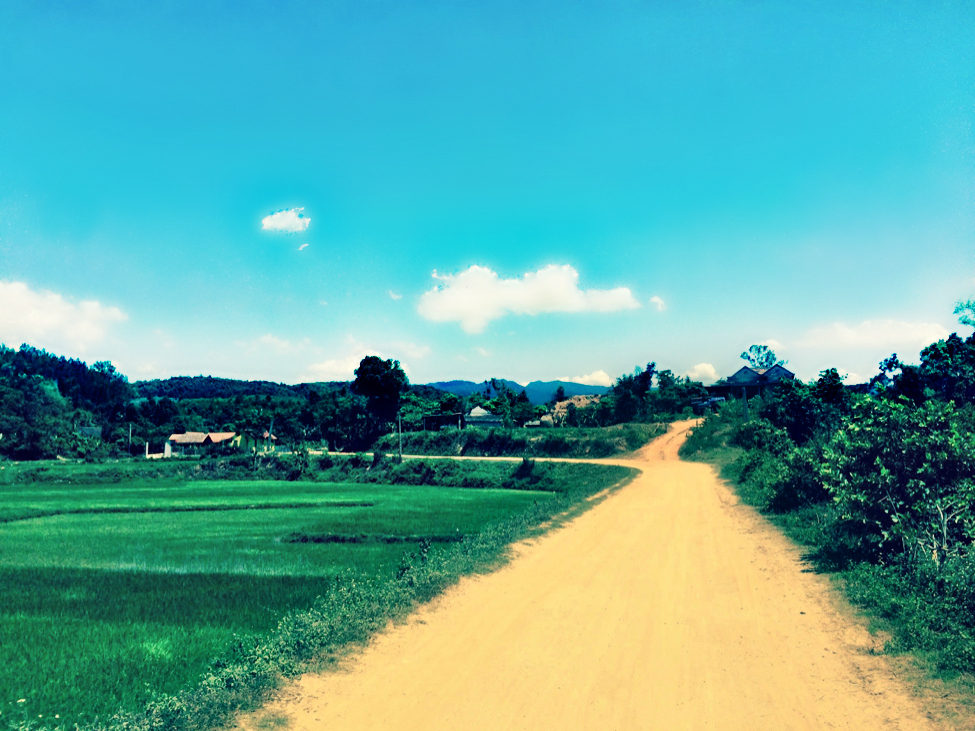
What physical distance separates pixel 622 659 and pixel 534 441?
47.0 meters

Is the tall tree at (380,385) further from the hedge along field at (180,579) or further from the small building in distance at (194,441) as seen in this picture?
the hedge along field at (180,579)

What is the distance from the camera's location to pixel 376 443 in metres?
69.8

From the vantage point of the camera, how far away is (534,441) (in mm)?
54250

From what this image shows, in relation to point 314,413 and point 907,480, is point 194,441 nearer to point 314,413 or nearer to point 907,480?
point 314,413

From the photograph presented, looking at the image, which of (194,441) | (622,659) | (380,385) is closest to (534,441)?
(380,385)

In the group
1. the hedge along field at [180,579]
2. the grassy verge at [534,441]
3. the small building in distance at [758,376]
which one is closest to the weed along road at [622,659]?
the hedge along field at [180,579]

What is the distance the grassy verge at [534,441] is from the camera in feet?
163

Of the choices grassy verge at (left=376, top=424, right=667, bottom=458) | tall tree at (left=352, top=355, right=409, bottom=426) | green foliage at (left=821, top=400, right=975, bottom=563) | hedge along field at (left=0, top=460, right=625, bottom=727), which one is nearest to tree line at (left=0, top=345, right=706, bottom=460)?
tall tree at (left=352, top=355, right=409, bottom=426)

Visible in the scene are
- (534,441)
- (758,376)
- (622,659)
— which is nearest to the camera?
(622,659)

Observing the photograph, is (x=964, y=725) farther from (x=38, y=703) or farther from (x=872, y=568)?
(x=38, y=703)

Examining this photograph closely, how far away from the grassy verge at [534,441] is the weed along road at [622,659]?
120 feet

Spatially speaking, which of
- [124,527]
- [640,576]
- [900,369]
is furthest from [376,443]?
[640,576]

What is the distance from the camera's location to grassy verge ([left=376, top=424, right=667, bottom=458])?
49.7 meters

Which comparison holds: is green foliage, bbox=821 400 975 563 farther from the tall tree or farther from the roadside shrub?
the tall tree
